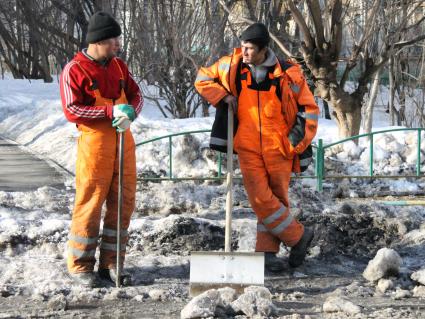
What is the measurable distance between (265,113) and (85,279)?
5.52ft

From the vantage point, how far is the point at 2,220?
Answer: 6434 mm

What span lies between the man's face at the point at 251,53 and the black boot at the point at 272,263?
141 centimetres

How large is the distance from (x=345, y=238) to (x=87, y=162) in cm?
243

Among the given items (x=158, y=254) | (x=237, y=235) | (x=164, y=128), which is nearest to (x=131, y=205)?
(x=158, y=254)

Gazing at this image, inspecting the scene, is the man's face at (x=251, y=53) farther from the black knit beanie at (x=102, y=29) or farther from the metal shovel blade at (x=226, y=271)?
the metal shovel blade at (x=226, y=271)

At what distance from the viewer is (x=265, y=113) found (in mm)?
5523

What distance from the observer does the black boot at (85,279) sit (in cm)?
525

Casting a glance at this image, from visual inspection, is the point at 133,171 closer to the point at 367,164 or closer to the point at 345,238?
the point at 345,238

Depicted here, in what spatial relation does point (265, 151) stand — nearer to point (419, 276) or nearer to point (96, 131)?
point (96, 131)

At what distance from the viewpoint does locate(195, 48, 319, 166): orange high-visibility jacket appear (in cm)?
554

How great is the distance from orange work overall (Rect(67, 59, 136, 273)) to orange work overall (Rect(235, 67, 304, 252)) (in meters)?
0.82

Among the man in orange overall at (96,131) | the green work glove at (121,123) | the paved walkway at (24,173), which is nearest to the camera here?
the green work glove at (121,123)

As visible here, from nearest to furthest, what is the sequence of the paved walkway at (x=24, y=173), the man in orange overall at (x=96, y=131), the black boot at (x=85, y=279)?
the man in orange overall at (x=96, y=131) < the black boot at (x=85, y=279) < the paved walkway at (x=24, y=173)

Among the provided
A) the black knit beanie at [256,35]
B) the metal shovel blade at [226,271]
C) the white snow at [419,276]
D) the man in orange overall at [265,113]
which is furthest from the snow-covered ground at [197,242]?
the black knit beanie at [256,35]
